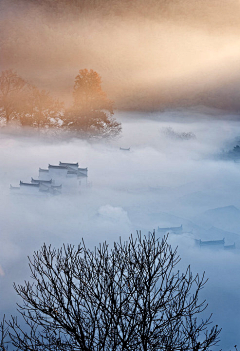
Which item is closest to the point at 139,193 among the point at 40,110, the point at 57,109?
the point at 57,109

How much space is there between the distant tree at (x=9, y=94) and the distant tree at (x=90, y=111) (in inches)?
28.0

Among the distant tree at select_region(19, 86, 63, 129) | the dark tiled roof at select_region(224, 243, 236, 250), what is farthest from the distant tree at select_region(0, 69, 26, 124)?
the dark tiled roof at select_region(224, 243, 236, 250)

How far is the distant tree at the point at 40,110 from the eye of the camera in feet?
20.3

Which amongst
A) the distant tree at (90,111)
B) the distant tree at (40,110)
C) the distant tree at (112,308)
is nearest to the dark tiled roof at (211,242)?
the distant tree at (112,308)

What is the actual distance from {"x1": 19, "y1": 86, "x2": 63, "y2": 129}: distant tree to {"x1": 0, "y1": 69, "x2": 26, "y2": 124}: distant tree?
4.0 inches

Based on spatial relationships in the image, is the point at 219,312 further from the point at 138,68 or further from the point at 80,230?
the point at 138,68

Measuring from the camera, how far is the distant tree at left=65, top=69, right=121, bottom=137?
6.20m

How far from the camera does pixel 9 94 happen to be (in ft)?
20.4

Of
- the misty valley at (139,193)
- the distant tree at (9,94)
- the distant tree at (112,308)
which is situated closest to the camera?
the distant tree at (112,308)

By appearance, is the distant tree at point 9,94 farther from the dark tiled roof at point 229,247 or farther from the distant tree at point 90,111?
the dark tiled roof at point 229,247

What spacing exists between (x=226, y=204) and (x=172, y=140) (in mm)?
1121

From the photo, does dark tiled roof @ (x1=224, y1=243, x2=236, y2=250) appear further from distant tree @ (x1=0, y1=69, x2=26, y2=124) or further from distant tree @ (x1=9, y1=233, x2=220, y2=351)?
distant tree @ (x1=0, y1=69, x2=26, y2=124)

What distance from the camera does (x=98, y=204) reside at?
19.9 feet

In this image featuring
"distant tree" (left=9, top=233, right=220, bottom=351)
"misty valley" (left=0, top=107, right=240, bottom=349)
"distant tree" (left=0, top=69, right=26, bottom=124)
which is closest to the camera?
"distant tree" (left=9, top=233, right=220, bottom=351)
